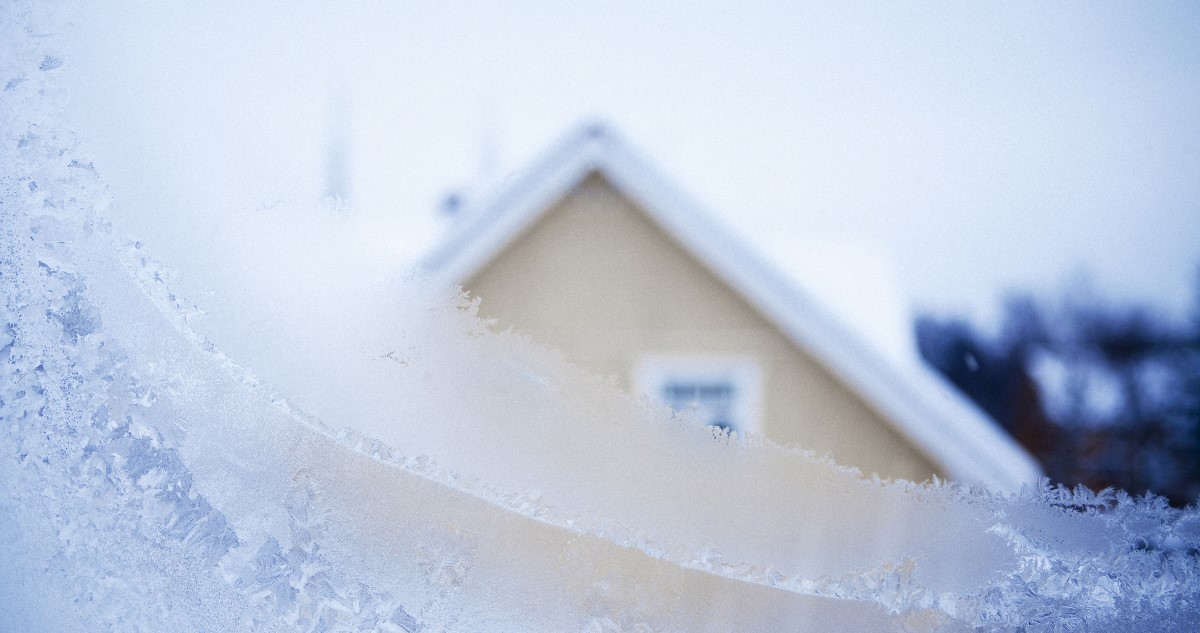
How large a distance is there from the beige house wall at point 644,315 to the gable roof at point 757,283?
17 mm

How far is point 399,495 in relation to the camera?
44 cm

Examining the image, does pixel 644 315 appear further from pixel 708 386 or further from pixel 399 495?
pixel 399 495

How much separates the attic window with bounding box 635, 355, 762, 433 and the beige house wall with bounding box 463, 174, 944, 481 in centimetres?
1

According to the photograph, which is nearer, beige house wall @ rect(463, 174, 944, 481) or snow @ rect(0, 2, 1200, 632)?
snow @ rect(0, 2, 1200, 632)

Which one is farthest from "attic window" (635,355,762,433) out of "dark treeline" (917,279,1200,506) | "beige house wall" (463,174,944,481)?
"dark treeline" (917,279,1200,506)

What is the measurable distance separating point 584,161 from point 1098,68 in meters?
0.46

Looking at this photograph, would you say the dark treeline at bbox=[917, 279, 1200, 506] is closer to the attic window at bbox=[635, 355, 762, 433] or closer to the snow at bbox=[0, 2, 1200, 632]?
the snow at bbox=[0, 2, 1200, 632]

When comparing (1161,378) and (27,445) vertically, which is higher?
(1161,378)

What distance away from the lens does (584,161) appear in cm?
73

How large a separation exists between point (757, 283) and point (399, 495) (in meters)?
0.59

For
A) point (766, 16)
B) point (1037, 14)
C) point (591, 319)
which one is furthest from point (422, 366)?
point (1037, 14)

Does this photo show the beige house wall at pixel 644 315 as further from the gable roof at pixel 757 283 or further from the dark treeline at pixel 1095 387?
the dark treeline at pixel 1095 387

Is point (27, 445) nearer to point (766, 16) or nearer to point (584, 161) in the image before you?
point (584, 161)

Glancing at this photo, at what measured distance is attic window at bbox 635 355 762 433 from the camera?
18.9 inches
